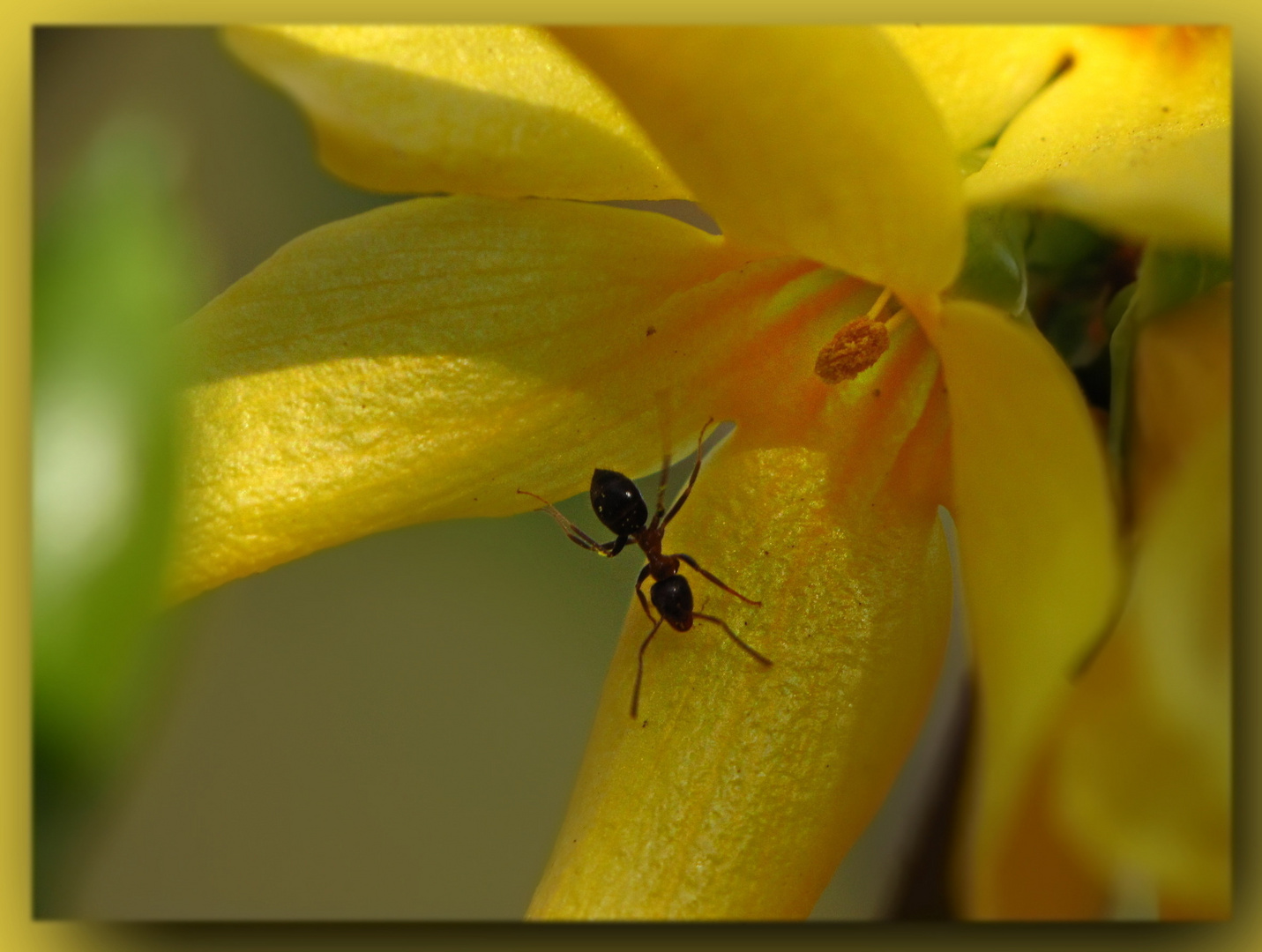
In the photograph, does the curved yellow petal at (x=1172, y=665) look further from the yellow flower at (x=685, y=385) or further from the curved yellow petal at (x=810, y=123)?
the curved yellow petal at (x=810, y=123)

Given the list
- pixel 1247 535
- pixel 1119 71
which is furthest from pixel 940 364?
pixel 1247 535

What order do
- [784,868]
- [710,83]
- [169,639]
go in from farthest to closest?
[169,639], [784,868], [710,83]

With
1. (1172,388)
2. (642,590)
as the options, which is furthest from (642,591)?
(1172,388)

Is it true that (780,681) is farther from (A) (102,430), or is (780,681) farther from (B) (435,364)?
(A) (102,430)

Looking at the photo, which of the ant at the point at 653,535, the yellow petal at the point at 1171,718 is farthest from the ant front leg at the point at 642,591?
the yellow petal at the point at 1171,718

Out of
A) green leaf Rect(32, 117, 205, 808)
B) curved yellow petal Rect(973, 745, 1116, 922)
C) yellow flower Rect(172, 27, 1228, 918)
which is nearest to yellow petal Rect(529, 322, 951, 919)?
yellow flower Rect(172, 27, 1228, 918)

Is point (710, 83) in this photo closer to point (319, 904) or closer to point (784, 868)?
point (784, 868)
